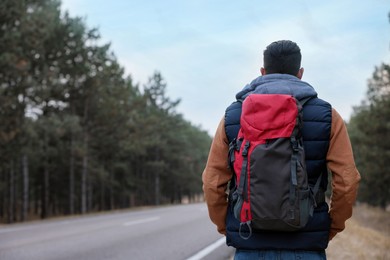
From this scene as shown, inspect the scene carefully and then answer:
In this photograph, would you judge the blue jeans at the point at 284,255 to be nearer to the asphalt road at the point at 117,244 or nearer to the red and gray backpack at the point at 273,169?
the red and gray backpack at the point at 273,169

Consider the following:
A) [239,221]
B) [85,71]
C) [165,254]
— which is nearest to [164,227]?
[165,254]

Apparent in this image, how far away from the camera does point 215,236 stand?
37.5 ft

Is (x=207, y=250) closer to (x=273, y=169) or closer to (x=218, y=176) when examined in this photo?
(x=218, y=176)

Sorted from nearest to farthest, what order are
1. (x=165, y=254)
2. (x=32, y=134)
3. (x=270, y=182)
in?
(x=270, y=182)
(x=165, y=254)
(x=32, y=134)

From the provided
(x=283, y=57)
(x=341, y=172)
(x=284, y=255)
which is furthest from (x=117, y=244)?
(x=341, y=172)

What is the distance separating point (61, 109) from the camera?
32.2 metres

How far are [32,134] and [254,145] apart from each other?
918 inches

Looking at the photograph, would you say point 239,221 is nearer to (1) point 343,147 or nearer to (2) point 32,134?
(1) point 343,147

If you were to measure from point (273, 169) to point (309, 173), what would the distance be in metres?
0.25

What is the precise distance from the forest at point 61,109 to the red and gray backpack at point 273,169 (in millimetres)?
20114

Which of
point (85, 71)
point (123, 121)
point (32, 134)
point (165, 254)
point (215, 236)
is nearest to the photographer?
point (165, 254)

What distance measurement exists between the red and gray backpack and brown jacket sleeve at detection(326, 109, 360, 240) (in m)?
0.12

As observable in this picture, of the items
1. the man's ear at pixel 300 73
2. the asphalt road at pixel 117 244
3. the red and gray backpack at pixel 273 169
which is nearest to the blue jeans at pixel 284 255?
the red and gray backpack at pixel 273 169

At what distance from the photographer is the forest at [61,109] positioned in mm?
22531
